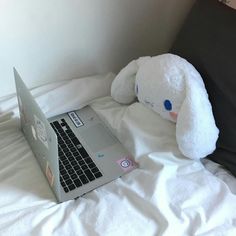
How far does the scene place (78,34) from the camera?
1.14m

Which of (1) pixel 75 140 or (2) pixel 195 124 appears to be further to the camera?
(1) pixel 75 140

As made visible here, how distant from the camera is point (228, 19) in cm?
94

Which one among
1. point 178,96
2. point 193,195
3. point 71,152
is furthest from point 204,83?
point 71,152

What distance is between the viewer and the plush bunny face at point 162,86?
890 mm

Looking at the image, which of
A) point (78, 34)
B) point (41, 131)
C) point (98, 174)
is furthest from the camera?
point (78, 34)

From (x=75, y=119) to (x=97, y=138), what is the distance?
0.11m

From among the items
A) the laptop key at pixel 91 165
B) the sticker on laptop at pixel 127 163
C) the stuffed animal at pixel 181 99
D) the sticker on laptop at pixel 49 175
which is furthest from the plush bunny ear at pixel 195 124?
the sticker on laptop at pixel 49 175

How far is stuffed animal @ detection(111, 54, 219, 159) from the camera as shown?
33.7 inches

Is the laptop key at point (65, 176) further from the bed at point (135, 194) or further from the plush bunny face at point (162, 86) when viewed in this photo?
the plush bunny face at point (162, 86)

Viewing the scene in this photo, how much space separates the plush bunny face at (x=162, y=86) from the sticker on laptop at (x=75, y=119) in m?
0.22

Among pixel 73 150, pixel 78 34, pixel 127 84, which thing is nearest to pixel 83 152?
pixel 73 150

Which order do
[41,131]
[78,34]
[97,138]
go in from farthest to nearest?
[78,34] < [97,138] < [41,131]

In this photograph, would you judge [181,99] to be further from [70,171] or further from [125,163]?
[70,171]

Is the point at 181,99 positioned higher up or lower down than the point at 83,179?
higher up
